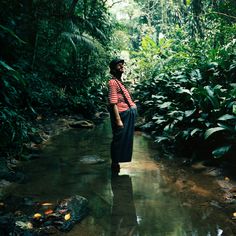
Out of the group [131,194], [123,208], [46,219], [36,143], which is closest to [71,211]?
[46,219]

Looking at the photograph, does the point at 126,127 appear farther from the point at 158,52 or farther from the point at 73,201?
the point at 158,52

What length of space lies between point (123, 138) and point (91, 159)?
43.4 inches

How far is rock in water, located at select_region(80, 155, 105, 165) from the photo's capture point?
17.9 feet

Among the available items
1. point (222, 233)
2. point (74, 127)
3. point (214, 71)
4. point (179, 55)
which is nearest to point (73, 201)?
point (222, 233)

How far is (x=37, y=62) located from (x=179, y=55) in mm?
6552

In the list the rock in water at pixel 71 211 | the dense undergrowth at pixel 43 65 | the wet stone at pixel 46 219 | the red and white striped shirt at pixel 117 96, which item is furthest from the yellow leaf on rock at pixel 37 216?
the red and white striped shirt at pixel 117 96

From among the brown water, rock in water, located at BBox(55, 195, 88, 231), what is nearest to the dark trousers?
the brown water

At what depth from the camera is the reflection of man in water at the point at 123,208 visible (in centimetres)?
296

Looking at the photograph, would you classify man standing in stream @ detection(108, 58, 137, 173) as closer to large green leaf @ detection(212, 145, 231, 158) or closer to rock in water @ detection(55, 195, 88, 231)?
large green leaf @ detection(212, 145, 231, 158)

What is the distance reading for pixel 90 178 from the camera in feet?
15.0

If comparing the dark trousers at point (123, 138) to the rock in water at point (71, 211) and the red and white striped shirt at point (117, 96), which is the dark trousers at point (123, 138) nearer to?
the red and white striped shirt at point (117, 96)

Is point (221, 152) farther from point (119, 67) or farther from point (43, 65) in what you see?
point (43, 65)

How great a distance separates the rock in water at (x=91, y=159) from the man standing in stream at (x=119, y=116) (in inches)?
27.1

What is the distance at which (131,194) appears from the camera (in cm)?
395
